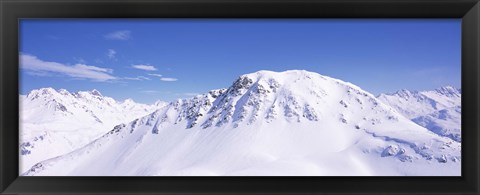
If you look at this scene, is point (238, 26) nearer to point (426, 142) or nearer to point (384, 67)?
point (384, 67)

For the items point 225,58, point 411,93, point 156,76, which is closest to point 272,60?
point 225,58

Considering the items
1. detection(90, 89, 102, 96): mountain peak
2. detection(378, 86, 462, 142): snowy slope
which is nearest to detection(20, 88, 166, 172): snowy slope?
detection(90, 89, 102, 96): mountain peak

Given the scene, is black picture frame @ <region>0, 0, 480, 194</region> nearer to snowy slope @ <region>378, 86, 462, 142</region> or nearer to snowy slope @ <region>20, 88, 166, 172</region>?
snowy slope @ <region>20, 88, 166, 172</region>

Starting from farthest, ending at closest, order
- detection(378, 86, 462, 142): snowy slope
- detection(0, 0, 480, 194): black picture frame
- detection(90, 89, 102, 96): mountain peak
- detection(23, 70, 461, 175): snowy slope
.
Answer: detection(90, 89, 102, 96): mountain peak → detection(378, 86, 462, 142): snowy slope → detection(23, 70, 461, 175): snowy slope → detection(0, 0, 480, 194): black picture frame

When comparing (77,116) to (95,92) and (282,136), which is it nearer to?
(95,92)

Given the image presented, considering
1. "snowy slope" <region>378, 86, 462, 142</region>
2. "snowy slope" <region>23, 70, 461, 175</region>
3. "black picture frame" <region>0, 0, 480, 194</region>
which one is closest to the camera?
"black picture frame" <region>0, 0, 480, 194</region>
